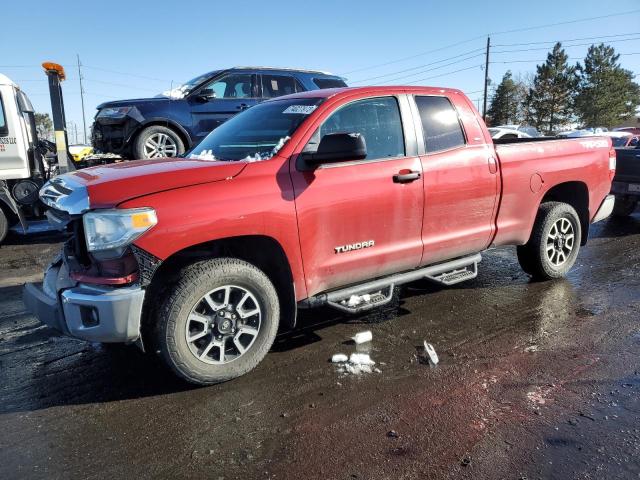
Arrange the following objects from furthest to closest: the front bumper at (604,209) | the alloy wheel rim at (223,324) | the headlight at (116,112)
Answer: the headlight at (116,112), the front bumper at (604,209), the alloy wheel rim at (223,324)

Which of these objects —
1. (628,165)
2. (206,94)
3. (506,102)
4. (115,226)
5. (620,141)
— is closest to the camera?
(115,226)

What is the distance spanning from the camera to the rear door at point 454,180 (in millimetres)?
4191

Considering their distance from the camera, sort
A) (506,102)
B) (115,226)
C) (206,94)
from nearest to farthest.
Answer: (115,226) → (206,94) → (506,102)

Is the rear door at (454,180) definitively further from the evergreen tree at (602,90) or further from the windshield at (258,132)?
the evergreen tree at (602,90)

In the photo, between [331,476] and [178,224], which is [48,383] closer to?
[178,224]

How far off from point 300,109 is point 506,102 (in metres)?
67.7

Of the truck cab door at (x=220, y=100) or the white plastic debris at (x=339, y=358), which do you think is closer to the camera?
the white plastic debris at (x=339, y=358)

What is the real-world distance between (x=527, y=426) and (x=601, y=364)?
111 centimetres

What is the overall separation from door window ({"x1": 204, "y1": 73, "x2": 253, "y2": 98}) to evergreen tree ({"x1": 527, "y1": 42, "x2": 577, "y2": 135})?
58.1 m

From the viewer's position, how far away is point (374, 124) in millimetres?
4012

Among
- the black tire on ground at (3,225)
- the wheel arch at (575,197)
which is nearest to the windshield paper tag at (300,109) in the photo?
the wheel arch at (575,197)

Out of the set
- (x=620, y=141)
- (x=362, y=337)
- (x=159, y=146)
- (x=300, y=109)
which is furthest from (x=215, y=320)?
(x=620, y=141)

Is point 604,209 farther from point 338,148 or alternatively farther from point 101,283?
point 101,283

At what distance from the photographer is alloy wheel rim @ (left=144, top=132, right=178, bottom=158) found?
8633 millimetres
